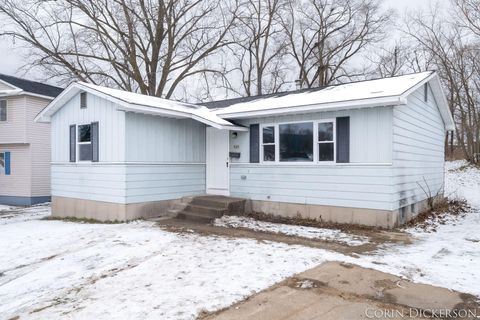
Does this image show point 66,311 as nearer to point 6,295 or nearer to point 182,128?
point 6,295

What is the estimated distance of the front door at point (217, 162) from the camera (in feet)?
35.2

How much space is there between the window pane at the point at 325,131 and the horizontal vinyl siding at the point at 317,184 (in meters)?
0.71

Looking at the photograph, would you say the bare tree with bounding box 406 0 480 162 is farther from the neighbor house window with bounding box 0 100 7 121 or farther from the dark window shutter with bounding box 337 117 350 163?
the neighbor house window with bounding box 0 100 7 121

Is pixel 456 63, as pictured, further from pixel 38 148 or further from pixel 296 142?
pixel 38 148

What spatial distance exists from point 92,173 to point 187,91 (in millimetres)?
18100

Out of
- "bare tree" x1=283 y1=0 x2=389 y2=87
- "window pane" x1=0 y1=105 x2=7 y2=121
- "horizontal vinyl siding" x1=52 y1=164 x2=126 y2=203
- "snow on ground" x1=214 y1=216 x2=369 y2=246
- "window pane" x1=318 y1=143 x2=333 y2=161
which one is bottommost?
"snow on ground" x1=214 y1=216 x2=369 y2=246

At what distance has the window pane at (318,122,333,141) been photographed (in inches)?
343

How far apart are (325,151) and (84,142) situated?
6.69 meters

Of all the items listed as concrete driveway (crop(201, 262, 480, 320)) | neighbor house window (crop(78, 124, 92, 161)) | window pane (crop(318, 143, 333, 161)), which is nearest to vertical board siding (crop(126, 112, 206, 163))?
neighbor house window (crop(78, 124, 92, 161))

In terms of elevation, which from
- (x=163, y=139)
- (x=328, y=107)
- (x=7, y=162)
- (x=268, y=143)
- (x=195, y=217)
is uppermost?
(x=328, y=107)

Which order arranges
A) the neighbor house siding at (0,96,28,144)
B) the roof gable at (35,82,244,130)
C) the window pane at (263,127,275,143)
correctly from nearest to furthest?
the roof gable at (35,82,244,130)
the window pane at (263,127,275,143)
the neighbor house siding at (0,96,28,144)

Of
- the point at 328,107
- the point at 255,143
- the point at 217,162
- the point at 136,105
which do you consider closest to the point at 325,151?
the point at 328,107

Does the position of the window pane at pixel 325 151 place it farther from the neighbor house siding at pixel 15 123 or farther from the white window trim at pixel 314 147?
the neighbor house siding at pixel 15 123

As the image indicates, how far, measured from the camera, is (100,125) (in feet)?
32.0
